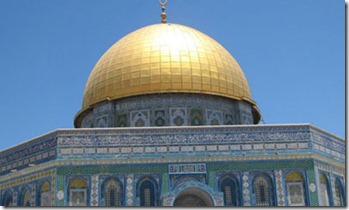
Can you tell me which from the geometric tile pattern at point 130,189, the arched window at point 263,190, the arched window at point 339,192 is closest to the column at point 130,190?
the geometric tile pattern at point 130,189

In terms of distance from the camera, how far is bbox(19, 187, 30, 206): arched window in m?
17.7

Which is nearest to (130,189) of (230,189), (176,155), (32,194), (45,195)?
(176,155)

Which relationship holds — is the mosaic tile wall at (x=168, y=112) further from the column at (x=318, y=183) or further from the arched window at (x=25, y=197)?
the column at (x=318, y=183)

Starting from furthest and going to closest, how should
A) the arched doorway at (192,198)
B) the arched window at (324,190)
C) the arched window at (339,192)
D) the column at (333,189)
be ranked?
1. the arched window at (339,192)
2. the column at (333,189)
3. the arched window at (324,190)
4. the arched doorway at (192,198)

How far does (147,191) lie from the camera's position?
16922 millimetres

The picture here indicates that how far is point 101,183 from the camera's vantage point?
16.8m

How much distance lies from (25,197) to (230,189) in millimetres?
6334

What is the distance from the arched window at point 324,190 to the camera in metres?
17.1

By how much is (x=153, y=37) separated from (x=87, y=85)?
10.6ft

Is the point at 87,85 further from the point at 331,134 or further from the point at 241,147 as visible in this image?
the point at 331,134

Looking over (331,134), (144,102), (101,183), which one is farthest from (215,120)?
(101,183)

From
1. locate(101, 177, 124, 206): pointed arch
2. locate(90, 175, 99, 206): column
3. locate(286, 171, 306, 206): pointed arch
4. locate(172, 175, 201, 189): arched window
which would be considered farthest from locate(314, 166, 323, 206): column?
locate(90, 175, 99, 206): column

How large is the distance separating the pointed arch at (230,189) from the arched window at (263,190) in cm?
53

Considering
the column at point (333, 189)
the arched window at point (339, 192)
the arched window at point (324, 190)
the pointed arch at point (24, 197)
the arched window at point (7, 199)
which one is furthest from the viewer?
the arched window at point (7, 199)
